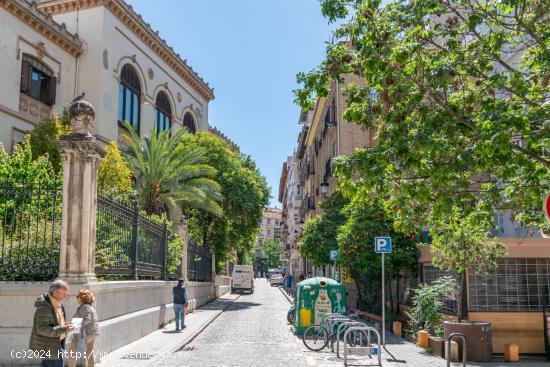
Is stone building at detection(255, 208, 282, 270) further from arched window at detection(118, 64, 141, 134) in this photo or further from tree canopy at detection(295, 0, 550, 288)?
tree canopy at detection(295, 0, 550, 288)

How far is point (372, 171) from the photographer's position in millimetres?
9281

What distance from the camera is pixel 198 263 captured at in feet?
103

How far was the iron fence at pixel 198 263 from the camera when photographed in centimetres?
2776

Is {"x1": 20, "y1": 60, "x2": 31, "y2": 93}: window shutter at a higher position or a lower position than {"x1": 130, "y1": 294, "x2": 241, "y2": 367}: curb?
higher

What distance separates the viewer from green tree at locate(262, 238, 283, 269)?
13400cm

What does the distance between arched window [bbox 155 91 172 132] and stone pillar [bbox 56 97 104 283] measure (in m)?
29.2

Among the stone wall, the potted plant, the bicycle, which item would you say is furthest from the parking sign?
the stone wall

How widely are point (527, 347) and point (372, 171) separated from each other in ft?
24.6

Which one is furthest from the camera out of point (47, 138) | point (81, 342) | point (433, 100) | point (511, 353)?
point (47, 138)

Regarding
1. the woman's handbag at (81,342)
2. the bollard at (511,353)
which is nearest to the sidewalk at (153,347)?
the woman's handbag at (81,342)

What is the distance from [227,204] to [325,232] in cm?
1007

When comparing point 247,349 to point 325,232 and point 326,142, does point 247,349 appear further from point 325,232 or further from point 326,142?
point 326,142

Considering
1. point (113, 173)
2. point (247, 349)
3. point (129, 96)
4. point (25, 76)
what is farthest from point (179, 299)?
point (129, 96)

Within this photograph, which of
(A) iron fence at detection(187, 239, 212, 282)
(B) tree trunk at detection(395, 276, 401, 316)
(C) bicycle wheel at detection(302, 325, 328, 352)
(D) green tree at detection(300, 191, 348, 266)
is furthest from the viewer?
(A) iron fence at detection(187, 239, 212, 282)
